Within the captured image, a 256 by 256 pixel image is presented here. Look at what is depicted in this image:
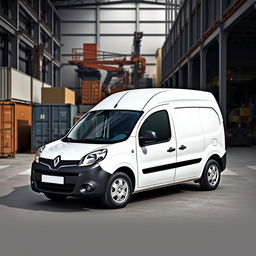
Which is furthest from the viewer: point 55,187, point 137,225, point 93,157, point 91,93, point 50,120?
point 91,93

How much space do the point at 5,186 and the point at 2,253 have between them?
5.31 metres

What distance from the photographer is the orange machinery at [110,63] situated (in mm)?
39906

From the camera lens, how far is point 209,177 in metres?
8.81

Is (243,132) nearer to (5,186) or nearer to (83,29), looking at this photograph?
(5,186)

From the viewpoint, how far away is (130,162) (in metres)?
7.04

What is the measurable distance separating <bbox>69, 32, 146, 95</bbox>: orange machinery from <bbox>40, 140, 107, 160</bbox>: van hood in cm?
3063

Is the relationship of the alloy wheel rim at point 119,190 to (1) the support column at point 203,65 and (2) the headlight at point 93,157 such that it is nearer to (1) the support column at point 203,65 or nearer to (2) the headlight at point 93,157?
(2) the headlight at point 93,157

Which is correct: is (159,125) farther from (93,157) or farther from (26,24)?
(26,24)

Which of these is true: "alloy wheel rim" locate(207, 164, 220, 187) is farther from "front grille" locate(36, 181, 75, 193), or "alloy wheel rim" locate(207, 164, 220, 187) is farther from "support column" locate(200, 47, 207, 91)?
"support column" locate(200, 47, 207, 91)

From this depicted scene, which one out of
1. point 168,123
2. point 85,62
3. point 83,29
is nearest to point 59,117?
point 168,123

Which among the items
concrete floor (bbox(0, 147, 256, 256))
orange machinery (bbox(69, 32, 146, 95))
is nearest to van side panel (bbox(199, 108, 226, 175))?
concrete floor (bbox(0, 147, 256, 256))

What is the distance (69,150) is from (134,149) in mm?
1049

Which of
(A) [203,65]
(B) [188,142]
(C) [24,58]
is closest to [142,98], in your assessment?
(B) [188,142]

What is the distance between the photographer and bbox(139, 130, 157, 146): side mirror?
280 inches
